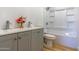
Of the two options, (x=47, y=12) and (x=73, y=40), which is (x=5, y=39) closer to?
(x=47, y=12)

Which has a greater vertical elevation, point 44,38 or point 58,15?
point 58,15

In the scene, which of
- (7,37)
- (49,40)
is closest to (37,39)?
(49,40)

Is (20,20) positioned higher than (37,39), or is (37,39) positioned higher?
(20,20)

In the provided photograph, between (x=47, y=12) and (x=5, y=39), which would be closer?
(x=5, y=39)

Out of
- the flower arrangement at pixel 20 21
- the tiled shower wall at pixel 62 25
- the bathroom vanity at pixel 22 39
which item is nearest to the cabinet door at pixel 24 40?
the bathroom vanity at pixel 22 39

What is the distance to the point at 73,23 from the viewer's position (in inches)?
58.3

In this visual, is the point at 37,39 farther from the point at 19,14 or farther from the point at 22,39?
the point at 19,14

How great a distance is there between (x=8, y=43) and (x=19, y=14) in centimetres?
44

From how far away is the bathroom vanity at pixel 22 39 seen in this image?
4.10ft

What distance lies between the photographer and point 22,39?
4.72ft

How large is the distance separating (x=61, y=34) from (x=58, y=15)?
0.90ft

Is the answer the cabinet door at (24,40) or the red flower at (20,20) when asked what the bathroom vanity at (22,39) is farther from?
the red flower at (20,20)
